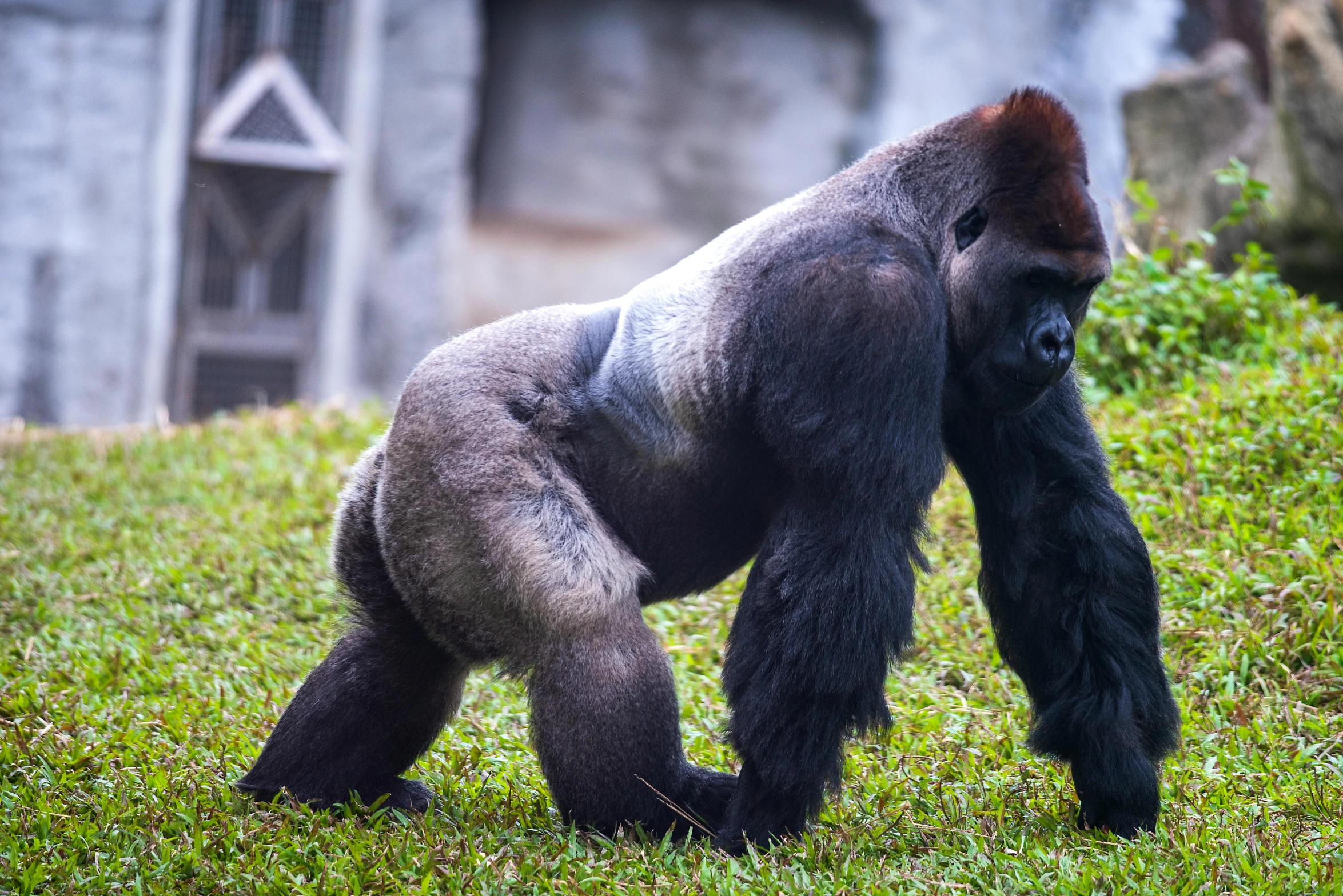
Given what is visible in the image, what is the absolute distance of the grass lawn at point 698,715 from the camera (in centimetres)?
269

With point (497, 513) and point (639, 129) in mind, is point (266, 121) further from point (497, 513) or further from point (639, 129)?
point (497, 513)

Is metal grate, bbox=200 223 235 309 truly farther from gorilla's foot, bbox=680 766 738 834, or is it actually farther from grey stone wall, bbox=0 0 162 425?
gorilla's foot, bbox=680 766 738 834

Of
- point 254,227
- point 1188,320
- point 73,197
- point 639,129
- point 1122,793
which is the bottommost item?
point 1122,793

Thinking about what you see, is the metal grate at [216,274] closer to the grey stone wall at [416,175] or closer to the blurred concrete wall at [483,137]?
the blurred concrete wall at [483,137]

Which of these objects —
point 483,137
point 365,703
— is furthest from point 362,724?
point 483,137

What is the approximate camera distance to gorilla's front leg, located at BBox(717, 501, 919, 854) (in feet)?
9.08

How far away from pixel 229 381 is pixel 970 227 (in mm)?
8106

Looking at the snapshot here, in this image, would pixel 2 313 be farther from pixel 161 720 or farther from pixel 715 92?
pixel 161 720

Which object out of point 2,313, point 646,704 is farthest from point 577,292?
point 646,704

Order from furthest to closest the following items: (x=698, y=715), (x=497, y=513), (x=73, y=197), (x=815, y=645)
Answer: (x=73, y=197)
(x=698, y=715)
(x=497, y=513)
(x=815, y=645)

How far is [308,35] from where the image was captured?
9977mm

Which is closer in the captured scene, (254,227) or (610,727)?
Result: (610,727)

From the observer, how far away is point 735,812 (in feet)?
9.46

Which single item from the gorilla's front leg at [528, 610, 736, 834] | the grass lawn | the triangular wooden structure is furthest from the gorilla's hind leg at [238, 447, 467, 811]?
the triangular wooden structure
